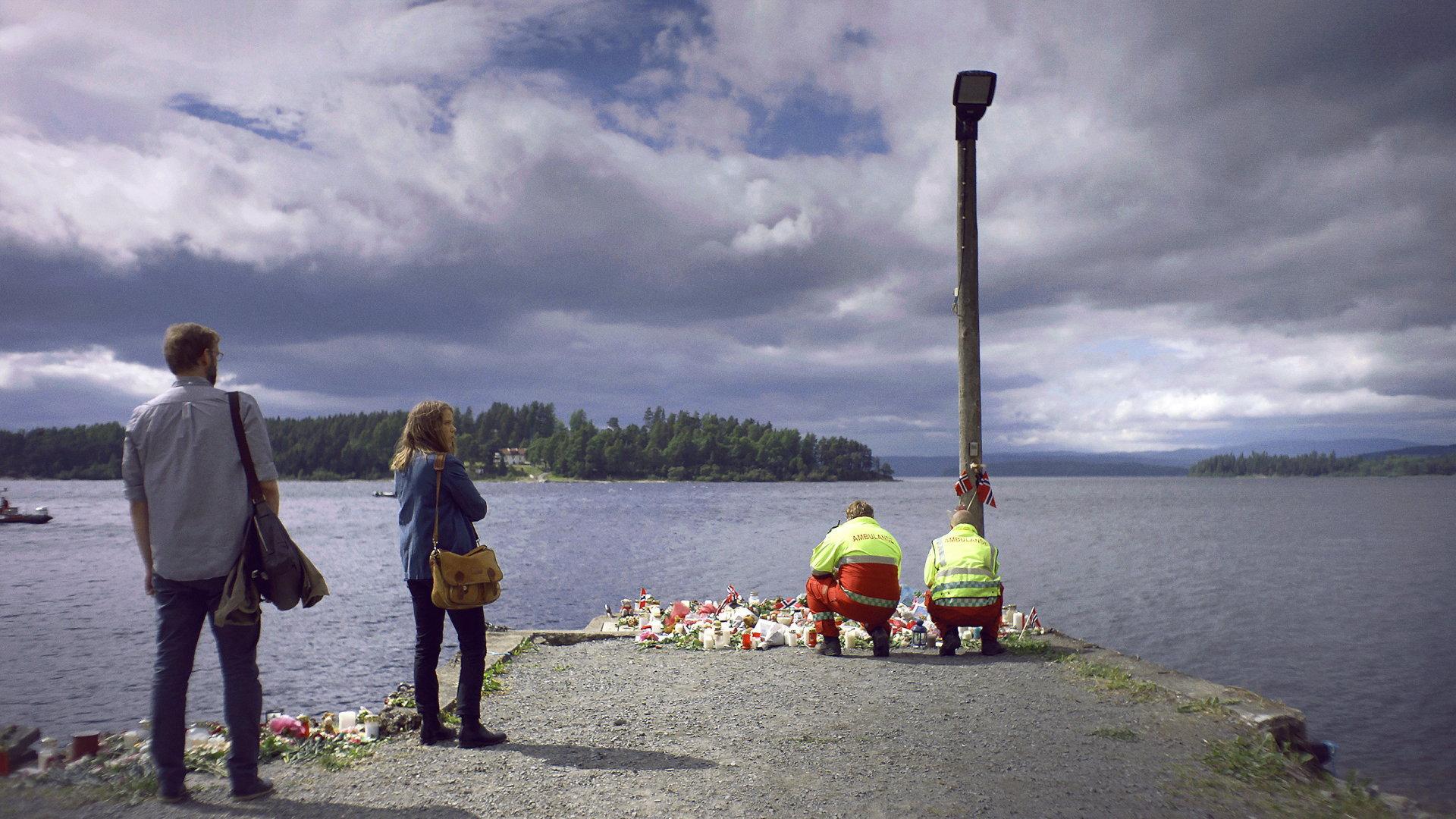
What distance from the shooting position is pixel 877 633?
9.43m

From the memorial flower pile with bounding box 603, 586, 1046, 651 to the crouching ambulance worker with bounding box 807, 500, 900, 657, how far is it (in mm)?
363

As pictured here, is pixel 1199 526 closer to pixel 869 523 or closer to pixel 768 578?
pixel 768 578

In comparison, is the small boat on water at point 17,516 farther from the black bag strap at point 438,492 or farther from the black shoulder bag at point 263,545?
the black shoulder bag at point 263,545

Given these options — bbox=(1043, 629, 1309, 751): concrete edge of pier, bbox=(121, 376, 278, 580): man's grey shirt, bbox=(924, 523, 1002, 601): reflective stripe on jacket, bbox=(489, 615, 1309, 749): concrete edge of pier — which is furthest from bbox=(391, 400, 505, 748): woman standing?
bbox=(1043, 629, 1309, 751): concrete edge of pier

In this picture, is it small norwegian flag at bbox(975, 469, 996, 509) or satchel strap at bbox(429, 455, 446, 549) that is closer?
satchel strap at bbox(429, 455, 446, 549)

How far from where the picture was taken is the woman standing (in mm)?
5879

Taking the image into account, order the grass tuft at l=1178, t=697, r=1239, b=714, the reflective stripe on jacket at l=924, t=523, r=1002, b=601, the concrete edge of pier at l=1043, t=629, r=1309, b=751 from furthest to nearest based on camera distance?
the reflective stripe on jacket at l=924, t=523, r=1002, b=601, the grass tuft at l=1178, t=697, r=1239, b=714, the concrete edge of pier at l=1043, t=629, r=1309, b=751

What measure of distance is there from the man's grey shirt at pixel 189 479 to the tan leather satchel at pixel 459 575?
3.75ft

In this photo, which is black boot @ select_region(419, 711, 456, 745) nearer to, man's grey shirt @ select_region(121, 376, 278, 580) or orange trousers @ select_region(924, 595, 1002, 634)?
man's grey shirt @ select_region(121, 376, 278, 580)

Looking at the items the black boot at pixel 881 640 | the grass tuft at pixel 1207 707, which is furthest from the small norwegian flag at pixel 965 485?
the grass tuft at pixel 1207 707

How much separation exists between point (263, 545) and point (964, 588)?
6.54 meters

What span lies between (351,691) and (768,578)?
50.8ft

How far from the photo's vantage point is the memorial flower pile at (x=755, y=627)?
10.1m

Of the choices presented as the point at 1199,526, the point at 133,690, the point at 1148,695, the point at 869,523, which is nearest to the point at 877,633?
the point at 869,523
